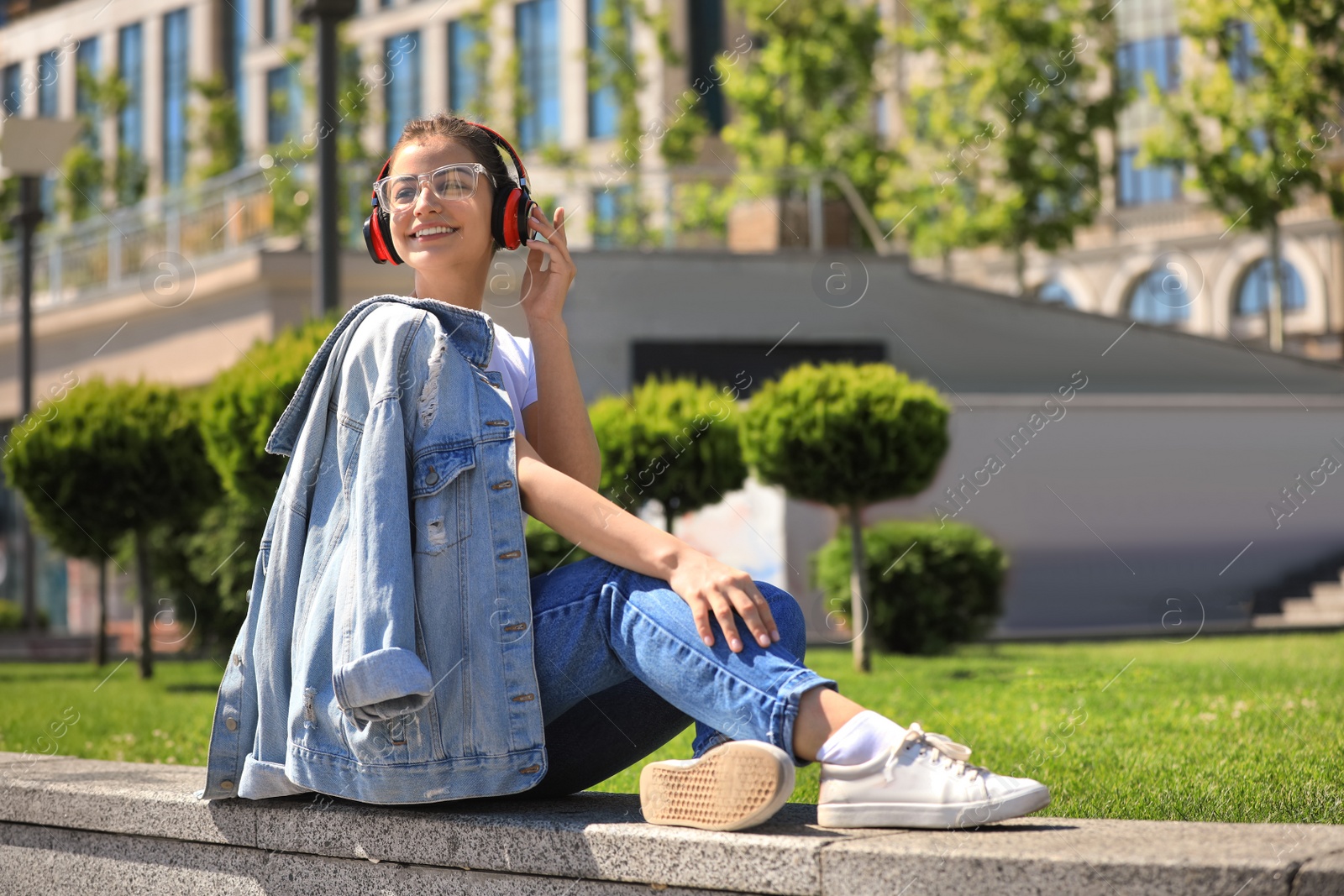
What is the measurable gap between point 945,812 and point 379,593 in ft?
3.79

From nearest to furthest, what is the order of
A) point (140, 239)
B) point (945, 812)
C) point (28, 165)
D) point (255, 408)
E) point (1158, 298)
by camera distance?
point (945, 812)
point (255, 408)
point (28, 165)
point (140, 239)
point (1158, 298)

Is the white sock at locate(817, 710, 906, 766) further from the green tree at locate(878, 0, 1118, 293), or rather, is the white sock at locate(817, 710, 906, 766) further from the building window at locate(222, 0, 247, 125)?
the building window at locate(222, 0, 247, 125)

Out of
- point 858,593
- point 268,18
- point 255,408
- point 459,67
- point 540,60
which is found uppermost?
point 268,18


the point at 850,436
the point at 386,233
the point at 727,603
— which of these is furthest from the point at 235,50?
the point at 727,603

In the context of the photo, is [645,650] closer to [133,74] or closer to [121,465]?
[121,465]

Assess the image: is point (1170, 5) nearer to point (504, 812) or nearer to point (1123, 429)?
point (1123, 429)

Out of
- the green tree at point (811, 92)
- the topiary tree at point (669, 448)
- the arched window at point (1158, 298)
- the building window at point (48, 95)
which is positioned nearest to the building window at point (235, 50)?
the building window at point (48, 95)

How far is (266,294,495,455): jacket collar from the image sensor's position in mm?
3146

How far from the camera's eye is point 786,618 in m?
2.85

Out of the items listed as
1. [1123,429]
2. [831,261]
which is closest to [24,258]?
[831,261]

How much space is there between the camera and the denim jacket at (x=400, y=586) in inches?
113

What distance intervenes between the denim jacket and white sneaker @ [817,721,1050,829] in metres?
0.66

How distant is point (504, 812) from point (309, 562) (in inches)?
26.5

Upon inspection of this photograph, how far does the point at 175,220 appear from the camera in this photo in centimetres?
2095
